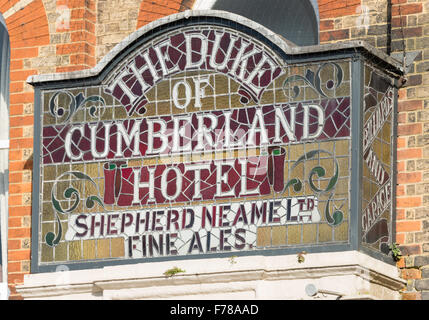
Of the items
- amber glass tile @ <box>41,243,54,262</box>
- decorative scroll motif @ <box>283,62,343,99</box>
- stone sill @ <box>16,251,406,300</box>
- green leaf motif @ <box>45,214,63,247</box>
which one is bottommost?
stone sill @ <box>16,251,406,300</box>

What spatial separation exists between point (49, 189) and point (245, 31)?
100 inches

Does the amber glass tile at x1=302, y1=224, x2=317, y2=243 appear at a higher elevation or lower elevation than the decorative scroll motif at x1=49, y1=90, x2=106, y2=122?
lower

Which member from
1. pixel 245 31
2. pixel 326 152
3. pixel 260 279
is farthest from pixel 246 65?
pixel 260 279

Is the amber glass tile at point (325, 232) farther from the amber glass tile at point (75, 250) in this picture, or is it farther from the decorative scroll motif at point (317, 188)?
the amber glass tile at point (75, 250)

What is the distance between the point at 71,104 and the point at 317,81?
260 centimetres

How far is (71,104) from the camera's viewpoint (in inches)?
537

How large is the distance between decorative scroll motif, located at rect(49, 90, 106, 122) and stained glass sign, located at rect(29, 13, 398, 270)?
1cm

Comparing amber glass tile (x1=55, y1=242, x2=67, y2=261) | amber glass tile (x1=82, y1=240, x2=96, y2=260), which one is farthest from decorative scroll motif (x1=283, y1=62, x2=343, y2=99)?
amber glass tile (x1=55, y1=242, x2=67, y2=261)

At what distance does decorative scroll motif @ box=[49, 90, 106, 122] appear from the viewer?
44.5 ft

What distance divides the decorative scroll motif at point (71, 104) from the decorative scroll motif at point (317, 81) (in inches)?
78.4

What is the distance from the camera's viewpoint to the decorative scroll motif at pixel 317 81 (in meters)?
12.6

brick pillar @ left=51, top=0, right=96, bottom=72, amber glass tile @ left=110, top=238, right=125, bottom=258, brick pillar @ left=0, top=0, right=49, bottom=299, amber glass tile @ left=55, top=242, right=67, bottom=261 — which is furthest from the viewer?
brick pillar @ left=51, top=0, right=96, bottom=72

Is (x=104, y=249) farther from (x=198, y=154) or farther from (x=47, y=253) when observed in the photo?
(x=198, y=154)

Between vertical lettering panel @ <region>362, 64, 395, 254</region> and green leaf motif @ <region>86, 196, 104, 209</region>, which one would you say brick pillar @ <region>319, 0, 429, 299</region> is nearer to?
vertical lettering panel @ <region>362, 64, 395, 254</region>
